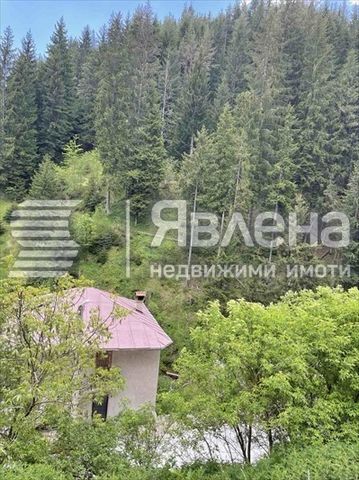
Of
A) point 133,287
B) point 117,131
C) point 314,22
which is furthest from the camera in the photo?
Answer: point 314,22

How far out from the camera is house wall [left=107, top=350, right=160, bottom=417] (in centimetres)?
1350

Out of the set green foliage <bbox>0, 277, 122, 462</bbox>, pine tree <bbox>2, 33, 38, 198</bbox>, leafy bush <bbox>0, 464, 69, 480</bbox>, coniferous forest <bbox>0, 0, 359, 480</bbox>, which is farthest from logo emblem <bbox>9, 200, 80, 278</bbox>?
leafy bush <bbox>0, 464, 69, 480</bbox>

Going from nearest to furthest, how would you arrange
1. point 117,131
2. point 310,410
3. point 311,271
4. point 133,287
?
point 310,410 < point 311,271 < point 133,287 < point 117,131

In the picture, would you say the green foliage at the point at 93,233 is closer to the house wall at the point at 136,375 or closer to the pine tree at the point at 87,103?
the pine tree at the point at 87,103

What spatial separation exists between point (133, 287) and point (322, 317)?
14.9 meters

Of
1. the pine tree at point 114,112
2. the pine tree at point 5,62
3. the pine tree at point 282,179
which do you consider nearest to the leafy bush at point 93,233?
the pine tree at point 114,112

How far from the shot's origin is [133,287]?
72.0ft

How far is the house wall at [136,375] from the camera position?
1350cm

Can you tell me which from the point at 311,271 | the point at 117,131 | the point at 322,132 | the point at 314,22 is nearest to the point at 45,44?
the point at 117,131

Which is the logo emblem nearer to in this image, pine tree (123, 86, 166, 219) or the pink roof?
pine tree (123, 86, 166, 219)

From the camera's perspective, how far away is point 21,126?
30531 mm

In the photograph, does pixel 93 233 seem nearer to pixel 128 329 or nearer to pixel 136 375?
pixel 128 329

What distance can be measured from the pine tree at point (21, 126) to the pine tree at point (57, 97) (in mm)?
941

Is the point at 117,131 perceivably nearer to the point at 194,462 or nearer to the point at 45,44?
the point at 45,44
